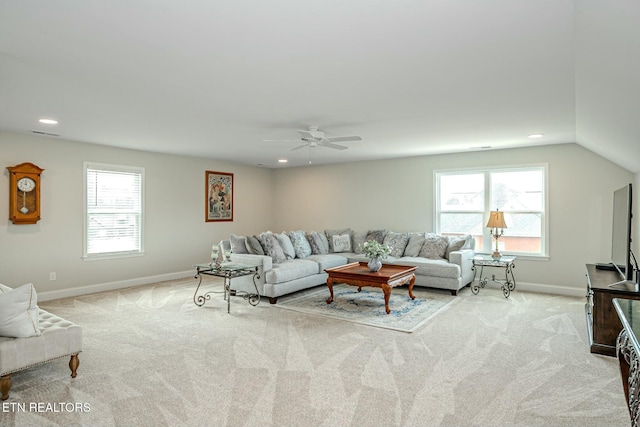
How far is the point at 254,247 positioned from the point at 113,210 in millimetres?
2611

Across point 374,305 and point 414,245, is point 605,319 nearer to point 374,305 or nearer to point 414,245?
point 374,305

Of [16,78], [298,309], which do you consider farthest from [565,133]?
[16,78]

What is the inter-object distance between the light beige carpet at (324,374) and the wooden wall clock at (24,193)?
5.42ft

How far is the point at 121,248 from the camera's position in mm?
6621

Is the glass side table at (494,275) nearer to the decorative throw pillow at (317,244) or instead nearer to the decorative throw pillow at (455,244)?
the decorative throw pillow at (455,244)

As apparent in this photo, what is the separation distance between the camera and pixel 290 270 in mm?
5785

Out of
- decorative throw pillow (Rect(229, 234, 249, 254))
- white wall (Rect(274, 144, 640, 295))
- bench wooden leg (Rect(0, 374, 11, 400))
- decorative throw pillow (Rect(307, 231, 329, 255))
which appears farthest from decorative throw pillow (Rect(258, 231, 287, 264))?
bench wooden leg (Rect(0, 374, 11, 400))

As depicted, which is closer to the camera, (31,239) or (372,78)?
(372,78)

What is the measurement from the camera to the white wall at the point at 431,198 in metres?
5.88

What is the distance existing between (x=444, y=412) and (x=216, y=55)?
292 cm

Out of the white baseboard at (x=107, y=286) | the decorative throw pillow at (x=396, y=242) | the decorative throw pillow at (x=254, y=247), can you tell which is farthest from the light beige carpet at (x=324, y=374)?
the decorative throw pillow at (x=396, y=242)

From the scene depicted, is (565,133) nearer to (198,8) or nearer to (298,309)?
(298,309)

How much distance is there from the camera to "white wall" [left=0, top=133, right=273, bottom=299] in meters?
5.40

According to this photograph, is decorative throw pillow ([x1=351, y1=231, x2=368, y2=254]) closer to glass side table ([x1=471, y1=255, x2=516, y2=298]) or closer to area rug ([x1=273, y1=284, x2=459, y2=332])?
area rug ([x1=273, y1=284, x2=459, y2=332])
